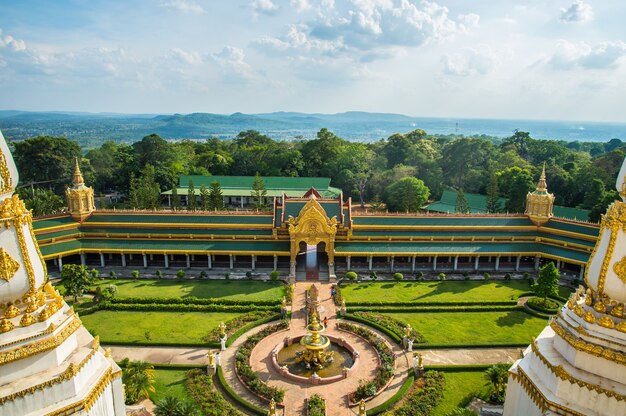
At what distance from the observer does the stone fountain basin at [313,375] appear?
24.5 m

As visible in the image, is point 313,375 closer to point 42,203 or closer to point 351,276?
point 351,276

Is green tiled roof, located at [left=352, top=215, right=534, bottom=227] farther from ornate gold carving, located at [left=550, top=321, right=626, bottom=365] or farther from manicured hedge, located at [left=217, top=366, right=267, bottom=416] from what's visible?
ornate gold carving, located at [left=550, top=321, right=626, bottom=365]

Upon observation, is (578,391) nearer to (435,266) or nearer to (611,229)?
(611,229)

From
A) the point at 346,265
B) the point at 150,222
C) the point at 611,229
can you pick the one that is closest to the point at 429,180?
the point at 346,265

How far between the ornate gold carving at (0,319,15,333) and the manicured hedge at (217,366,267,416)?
42.3 feet

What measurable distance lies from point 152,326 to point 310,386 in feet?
42.2

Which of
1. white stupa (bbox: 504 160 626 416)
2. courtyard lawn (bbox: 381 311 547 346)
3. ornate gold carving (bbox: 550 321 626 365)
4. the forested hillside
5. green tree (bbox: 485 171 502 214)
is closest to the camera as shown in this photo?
ornate gold carving (bbox: 550 321 626 365)

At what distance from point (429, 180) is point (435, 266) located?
1438 inches

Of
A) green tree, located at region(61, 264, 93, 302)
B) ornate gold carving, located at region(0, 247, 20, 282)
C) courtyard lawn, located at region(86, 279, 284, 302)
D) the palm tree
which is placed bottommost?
courtyard lawn, located at region(86, 279, 284, 302)

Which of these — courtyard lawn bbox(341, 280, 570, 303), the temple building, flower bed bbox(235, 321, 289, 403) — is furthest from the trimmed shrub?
flower bed bbox(235, 321, 289, 403)

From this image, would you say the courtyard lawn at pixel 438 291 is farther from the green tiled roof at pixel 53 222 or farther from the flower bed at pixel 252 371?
the green tiled roof at pixel 53 222

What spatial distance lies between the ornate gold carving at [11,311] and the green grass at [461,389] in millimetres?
18988

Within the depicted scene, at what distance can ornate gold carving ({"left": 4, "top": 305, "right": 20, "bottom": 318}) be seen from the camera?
1289 cm

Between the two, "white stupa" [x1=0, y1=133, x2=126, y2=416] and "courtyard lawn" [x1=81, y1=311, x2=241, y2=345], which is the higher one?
"white stupa" [x1=0, y1=133, x2=126, y2=416]
